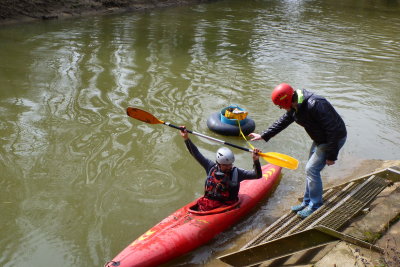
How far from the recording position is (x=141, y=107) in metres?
9.19

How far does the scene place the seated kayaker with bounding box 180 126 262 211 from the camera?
497 cm

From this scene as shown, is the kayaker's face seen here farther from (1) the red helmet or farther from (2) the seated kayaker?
(1) the red helmet

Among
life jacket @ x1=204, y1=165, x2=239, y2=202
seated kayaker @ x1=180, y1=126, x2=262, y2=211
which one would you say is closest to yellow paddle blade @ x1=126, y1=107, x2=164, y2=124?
seated kayaker @ x1=180, y1=126, x2=262, y2=211

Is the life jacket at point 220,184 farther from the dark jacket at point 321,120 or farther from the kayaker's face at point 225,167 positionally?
the dark jacket at point 321,120

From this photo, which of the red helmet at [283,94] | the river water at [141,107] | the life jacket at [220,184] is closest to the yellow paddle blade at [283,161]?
the life jacket at [220,184]

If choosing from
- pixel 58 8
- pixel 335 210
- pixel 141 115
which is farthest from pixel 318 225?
pixel 58 8

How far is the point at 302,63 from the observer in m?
13.1

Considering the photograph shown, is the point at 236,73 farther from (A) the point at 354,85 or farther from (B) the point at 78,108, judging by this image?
(B) the point at 78,108

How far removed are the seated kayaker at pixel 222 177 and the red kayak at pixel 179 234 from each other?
0.11 meters

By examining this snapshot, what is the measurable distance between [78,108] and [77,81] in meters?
1.83

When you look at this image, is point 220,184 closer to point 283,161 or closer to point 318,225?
point 283,161

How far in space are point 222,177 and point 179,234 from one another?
90cm

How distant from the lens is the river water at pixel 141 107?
5.52 metres

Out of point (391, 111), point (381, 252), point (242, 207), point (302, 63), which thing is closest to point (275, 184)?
point (242, 207)
